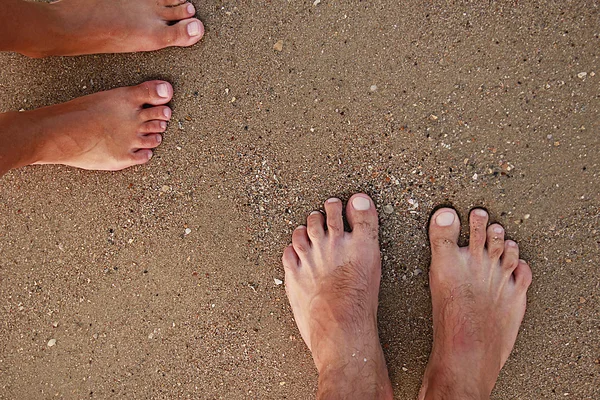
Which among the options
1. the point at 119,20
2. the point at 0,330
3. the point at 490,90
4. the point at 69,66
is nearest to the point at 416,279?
the point at 490,90

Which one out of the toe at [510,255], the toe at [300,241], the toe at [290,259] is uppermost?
the toe at [510,255]

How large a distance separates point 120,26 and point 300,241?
44.1 inches

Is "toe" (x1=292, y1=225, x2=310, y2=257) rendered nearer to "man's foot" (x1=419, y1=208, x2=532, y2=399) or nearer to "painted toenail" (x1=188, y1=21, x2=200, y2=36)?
"man's foot" (x1=419, y1=208, x2=532, y2=399)

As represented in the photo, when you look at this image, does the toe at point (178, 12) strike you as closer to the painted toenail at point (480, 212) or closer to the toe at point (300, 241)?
the toe at point (300, 241)

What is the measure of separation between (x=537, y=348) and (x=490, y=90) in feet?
3.43

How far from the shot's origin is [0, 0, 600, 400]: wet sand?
1.71m

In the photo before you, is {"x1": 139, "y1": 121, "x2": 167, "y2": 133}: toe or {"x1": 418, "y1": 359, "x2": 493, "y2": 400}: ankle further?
{"x1": 139, "y1": 121, "x2": 167, "y2": 133}: toe

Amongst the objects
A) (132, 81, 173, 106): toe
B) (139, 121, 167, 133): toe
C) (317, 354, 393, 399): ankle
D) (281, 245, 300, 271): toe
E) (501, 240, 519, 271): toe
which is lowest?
(317, 354, 393, 399): ankle

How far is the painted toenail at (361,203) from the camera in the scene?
5.79 feet

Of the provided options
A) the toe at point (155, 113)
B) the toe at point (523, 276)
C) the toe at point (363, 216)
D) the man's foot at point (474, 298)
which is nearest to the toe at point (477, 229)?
the man's foot at point (474, 298)

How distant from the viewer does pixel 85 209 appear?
1.91m

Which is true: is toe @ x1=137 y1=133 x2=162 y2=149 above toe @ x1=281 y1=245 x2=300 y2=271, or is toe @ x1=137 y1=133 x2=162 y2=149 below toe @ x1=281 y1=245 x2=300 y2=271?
above

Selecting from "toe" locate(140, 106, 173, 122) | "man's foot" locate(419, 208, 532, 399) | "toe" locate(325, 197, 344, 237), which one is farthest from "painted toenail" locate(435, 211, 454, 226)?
"toe" locate(140, 106, 173, 122)

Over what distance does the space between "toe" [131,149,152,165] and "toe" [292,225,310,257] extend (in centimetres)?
69
